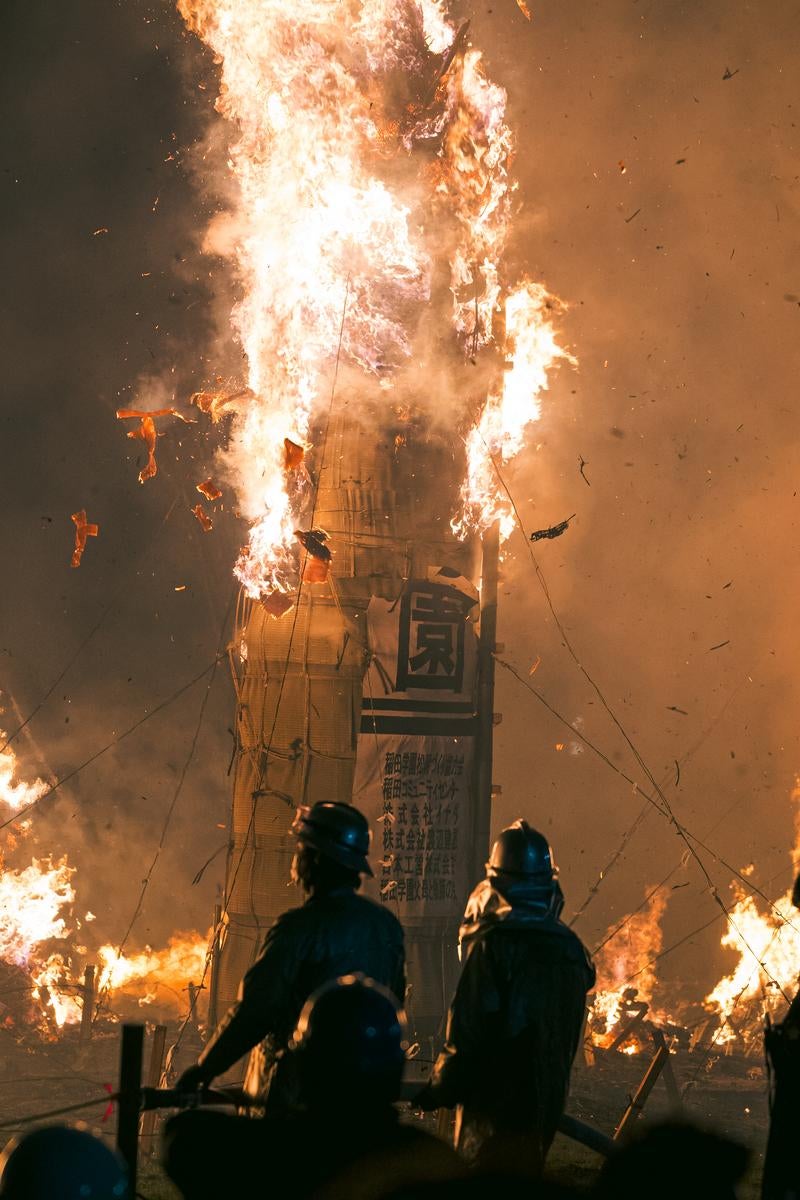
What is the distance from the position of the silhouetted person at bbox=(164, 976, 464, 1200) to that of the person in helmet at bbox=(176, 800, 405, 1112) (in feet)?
5.12

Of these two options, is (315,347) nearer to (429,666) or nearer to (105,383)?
(429,666)

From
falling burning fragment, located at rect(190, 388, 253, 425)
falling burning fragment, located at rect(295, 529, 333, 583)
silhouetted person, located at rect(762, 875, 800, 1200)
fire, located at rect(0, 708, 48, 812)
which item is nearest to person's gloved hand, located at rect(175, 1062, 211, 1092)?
silhouetted person, located at rect(762, 875, 800, 1200)

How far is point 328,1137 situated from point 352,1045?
214mm

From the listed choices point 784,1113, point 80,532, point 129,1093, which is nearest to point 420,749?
point 129,1093

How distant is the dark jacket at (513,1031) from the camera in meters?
5.13

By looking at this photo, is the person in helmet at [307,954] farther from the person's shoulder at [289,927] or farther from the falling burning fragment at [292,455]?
the falling burning fragment at [292,455]

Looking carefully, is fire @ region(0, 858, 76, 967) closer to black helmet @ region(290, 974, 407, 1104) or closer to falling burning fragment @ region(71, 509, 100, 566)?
falling burning fragment @ region(71, 509, 100, 566)

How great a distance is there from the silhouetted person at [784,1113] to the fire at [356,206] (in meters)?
10.5

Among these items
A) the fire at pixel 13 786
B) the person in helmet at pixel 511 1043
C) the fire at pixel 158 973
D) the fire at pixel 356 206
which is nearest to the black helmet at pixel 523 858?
the person in helmet at pixel 511 1043

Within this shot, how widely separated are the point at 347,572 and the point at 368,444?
1.53 m

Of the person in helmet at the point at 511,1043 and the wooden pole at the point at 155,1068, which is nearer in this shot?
the person in helmet at the point at 511,1043

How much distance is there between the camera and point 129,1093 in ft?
14.8

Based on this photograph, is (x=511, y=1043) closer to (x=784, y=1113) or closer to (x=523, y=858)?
(x=523, y=858)

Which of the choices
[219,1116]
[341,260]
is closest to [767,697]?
[341,260]
